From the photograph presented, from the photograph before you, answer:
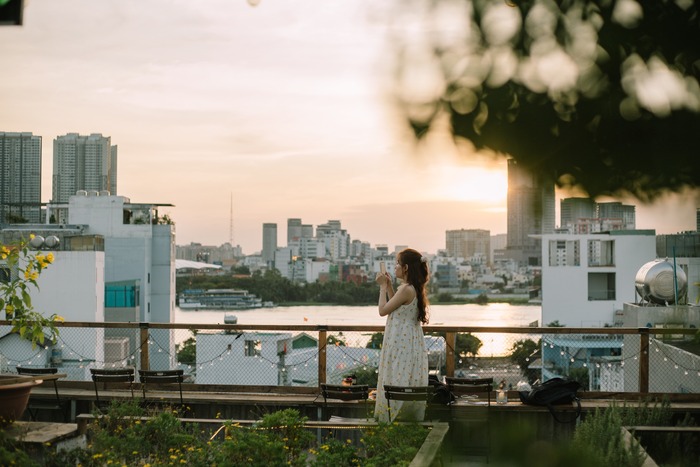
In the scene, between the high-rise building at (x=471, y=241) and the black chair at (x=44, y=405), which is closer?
the high-rise building at (x=471, y=241)

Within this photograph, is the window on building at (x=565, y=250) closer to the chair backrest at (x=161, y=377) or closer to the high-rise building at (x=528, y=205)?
the high-rise building at (x=528, y=205)

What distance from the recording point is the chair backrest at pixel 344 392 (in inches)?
275

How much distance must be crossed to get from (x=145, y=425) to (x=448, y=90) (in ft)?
14.6

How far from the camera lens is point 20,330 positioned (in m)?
6.28

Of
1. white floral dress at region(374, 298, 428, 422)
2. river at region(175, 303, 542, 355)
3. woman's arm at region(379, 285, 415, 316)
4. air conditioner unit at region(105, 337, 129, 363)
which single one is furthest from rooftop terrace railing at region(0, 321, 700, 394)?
air conditioner unit at region(105, 337, 129, 363)

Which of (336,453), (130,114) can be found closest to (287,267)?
(130,114)

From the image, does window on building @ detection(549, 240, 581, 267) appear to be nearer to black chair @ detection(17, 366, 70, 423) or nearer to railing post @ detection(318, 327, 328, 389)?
railing post @ detection(318, 327, 328, 389)

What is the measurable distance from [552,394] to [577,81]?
20.2 feet

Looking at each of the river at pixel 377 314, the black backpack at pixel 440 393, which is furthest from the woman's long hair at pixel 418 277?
the black backpack at pixel 440 393

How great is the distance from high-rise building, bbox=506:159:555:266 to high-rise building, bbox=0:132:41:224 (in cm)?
67

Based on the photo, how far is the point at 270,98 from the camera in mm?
1180

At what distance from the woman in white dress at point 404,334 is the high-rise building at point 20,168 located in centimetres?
435

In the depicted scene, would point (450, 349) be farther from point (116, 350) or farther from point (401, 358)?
point (116, 350)

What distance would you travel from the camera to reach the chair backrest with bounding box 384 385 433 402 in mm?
5836
